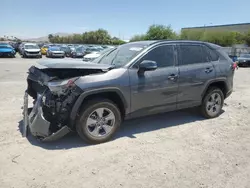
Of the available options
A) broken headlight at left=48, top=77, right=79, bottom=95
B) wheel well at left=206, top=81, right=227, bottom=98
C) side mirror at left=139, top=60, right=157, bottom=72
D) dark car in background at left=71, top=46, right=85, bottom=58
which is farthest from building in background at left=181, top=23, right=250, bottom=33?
broken headlight at left=48, top=77, right=79, bottom=95

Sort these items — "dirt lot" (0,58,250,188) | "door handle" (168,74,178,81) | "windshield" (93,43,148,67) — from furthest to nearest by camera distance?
"door handle" (168,74,178,81) < "windshield" (93,43,148,67) < "dirt lot" (0,58,250,188)

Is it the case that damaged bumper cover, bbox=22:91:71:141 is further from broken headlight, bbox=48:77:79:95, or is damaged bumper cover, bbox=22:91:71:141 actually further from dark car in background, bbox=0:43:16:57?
dark car in background, bbox=0:43:16:57

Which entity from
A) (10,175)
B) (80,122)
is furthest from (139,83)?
(10,175)

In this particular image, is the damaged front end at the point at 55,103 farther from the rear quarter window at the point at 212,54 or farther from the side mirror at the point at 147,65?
the rear quarter window at the point at 212,54

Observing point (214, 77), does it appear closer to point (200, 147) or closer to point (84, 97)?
point (200, 147)

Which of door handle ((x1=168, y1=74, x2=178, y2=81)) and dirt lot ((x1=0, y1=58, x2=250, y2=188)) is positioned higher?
door handle ((x1=168, y1=74, x2=178, y2=81))

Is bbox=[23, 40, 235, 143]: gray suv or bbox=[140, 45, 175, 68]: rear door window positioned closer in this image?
bbox=[23, 40, 235, 143]: gray suv

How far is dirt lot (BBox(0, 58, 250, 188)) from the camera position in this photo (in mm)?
3289

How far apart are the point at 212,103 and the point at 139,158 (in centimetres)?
→ 288

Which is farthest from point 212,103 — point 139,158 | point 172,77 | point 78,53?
point 78,53

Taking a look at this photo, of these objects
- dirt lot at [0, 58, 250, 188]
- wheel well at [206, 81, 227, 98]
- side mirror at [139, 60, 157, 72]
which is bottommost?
dirt lot at [0, 58, 250, 188]

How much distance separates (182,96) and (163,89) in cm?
59

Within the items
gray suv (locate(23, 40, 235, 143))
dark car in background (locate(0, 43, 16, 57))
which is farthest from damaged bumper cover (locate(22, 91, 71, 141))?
dark car in background (locate(0, 43, 16, 57))

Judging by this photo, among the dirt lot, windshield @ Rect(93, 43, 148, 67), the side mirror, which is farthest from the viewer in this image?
windshield @ Rect(93, 43, 148, 67)
